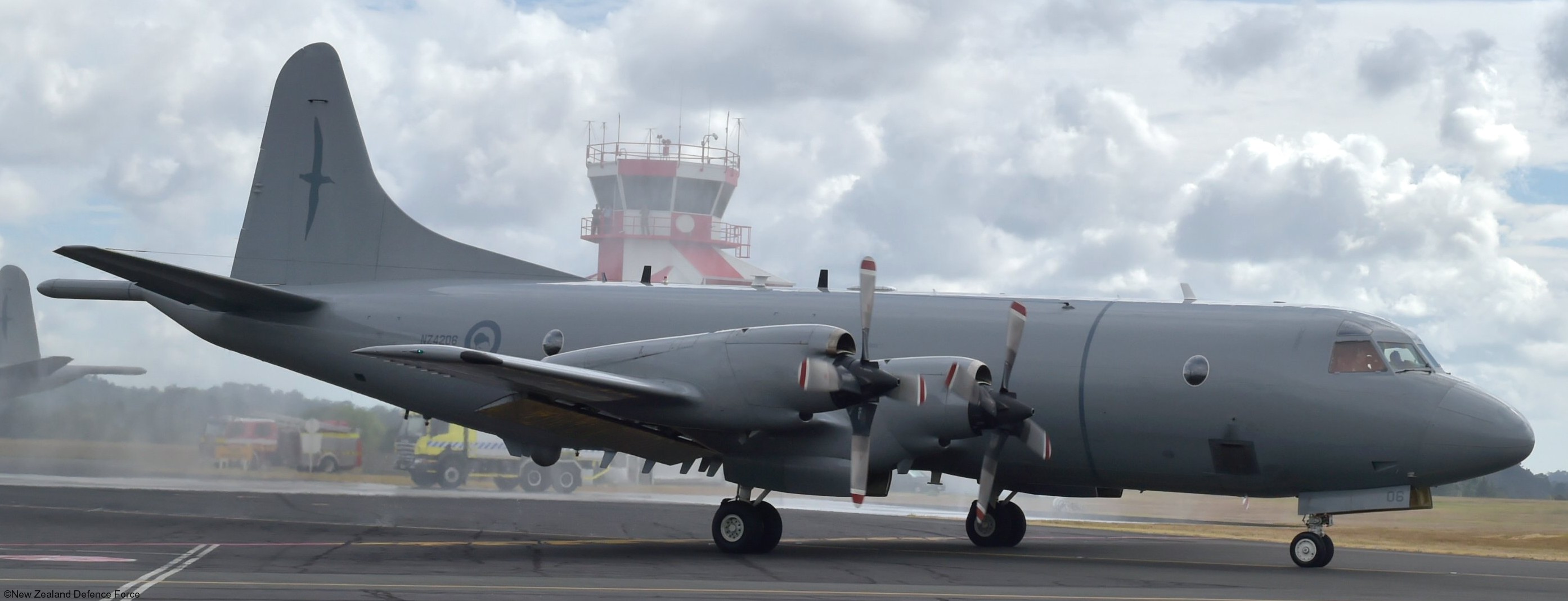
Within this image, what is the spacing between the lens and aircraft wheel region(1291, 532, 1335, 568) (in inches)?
632

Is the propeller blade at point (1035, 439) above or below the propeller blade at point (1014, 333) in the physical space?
below

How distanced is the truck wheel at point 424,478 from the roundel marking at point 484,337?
2016 cm

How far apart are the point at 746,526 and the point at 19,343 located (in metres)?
29.8

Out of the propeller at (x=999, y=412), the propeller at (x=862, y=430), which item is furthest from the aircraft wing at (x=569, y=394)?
the propeller at (x=999, y=412)

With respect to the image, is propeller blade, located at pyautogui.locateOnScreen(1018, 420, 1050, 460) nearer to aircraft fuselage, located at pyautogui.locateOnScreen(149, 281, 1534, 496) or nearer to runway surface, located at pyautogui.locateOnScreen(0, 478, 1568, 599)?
aircraft fuselage, located at pyautogui.locateOnScreen(149, 281, 1534, 496)

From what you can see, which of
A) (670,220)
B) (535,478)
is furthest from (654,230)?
(535,478)

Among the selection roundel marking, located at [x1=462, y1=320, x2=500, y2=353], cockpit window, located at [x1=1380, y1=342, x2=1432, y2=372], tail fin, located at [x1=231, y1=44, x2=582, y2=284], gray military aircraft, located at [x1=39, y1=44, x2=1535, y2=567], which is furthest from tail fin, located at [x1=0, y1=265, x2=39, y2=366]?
cockpit window, located at [x1=1380, y1=342, x2=1432, y2=372]

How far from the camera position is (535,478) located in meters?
38.8

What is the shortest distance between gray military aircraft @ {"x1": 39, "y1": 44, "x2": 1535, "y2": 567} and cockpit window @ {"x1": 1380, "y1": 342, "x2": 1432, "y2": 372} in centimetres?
3

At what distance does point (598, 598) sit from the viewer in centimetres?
1097

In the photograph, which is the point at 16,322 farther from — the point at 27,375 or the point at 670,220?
the point at 670,220

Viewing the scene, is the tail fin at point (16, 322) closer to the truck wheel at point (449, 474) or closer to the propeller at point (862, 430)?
the truck wheel at point (449, 474)

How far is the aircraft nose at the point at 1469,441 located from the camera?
48.8ft

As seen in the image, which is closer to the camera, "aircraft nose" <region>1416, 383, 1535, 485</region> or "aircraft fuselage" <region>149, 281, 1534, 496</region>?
"aircraft nose" <region>1416, 383, 1535, 485</region>
